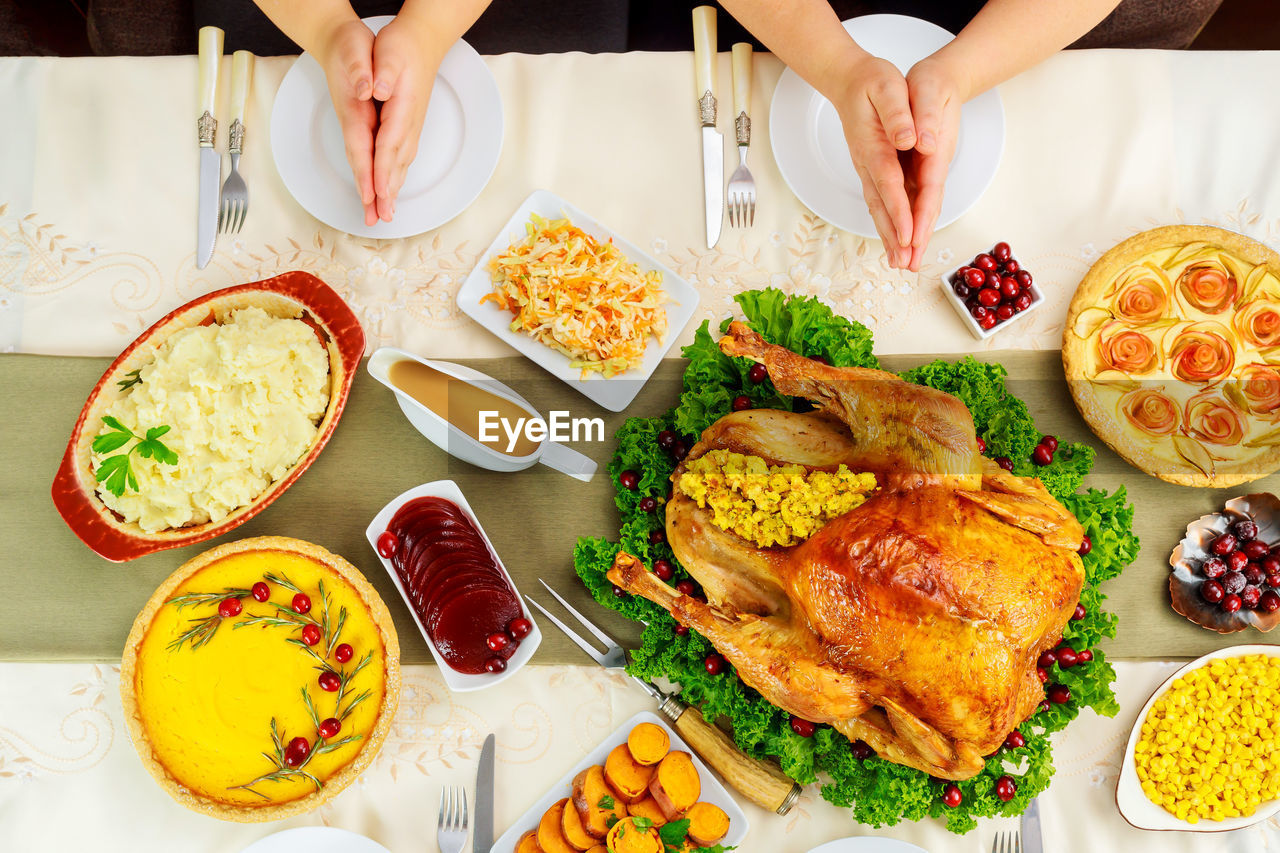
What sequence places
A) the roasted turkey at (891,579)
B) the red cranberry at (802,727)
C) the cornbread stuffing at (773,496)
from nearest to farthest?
the roasted turkey at (891,579) < the cornbread stuffing at (773,496) < the red cranberry at (802,727)

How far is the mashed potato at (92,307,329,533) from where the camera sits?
142 cm

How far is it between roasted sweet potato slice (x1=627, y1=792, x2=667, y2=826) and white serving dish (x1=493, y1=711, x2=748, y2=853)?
9 cm

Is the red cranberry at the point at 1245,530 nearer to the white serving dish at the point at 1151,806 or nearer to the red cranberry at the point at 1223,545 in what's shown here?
the red cranberry at the point at 1223,545

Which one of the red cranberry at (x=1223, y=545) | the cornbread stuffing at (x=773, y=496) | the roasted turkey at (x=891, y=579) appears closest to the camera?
the roasted turkey at (x=891, y=579)

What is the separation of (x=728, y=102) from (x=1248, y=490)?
138 centimetres

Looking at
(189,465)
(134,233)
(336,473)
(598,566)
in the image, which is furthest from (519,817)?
(134,233)

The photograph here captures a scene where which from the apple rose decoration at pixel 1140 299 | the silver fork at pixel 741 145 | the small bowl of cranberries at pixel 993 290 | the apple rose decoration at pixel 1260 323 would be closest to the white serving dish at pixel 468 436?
the silver fork at pixel 741 145

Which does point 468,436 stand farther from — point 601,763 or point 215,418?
point 601,763

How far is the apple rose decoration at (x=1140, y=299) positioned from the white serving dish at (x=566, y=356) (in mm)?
869

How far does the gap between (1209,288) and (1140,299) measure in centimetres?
14

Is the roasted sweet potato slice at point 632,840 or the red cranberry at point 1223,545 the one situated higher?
the red cranberry at point 1223,545

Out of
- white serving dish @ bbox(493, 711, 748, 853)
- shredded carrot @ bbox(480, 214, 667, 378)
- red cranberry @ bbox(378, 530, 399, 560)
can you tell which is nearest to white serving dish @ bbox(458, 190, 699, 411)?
shredded carrot @ bbox(480, 214, 667, 378)

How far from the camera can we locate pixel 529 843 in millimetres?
1512

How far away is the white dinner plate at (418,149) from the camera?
1613 millimetres
